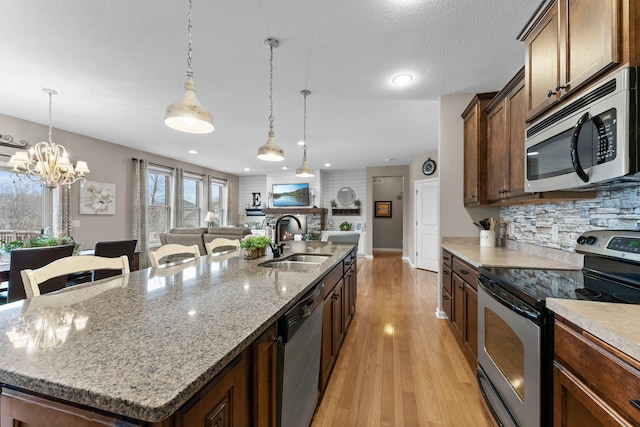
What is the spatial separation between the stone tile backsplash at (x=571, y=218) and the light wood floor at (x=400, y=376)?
4.01ft

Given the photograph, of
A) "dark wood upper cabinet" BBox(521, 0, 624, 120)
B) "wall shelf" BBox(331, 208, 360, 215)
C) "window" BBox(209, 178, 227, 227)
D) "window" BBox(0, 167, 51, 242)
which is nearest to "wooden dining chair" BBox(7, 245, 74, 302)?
"window" BBox(0, 167, 51, 242)

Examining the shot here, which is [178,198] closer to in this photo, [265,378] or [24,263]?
[24,263]

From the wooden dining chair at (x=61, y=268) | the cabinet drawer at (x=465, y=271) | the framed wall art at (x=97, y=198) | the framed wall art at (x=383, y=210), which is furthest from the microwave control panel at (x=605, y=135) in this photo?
the framed wall art at (x=383, y=210)

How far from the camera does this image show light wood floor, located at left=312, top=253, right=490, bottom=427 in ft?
5.47

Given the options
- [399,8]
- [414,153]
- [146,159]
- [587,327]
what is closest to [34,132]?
[146,159]

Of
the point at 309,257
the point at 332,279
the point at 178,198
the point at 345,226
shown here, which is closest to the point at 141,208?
the point at 178,198

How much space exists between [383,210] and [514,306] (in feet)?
27.6

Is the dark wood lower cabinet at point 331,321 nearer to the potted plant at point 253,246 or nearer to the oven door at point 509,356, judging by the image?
the potted plant at point 253,246

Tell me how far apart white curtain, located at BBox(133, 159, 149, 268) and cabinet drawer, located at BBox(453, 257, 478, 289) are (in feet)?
19.1

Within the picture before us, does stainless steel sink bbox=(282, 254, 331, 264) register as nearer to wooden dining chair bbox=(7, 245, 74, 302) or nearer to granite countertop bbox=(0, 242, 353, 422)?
granite countertop bbox=(0, 242, 353, 422)

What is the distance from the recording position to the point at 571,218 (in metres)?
1.97

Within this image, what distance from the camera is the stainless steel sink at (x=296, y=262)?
2048 mm

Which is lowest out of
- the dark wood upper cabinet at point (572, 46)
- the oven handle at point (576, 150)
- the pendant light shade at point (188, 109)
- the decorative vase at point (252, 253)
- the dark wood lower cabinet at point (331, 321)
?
the dark wood lower cabinet at point (331, 321)

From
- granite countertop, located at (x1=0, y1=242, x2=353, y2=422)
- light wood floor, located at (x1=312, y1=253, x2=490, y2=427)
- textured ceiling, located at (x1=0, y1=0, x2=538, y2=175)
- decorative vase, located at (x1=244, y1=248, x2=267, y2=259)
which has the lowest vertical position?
light wood floor, located at (x1=312, y1=253, x2=490, y2=427)
